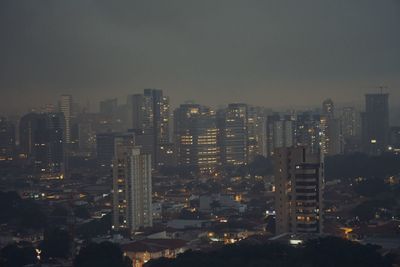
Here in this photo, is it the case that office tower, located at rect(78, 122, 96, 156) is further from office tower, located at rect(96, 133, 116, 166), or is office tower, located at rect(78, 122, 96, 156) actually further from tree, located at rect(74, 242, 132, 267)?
tree, located at rect(74, 242, 132, 267)

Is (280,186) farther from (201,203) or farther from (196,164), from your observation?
(196,164)

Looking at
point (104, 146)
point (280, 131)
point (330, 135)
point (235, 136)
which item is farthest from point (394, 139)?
point (104, 146)

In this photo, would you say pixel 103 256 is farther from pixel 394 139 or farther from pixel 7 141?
pixel 394 139

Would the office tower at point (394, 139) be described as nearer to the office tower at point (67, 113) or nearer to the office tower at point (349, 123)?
the office tower at point (349, 123)

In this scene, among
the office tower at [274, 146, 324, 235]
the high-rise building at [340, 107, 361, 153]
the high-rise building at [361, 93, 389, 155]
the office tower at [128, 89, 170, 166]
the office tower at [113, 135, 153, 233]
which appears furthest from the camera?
the office tower at [128, 89, 170, 166]

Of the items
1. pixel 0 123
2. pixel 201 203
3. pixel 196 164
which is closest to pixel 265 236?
pixel 201 203

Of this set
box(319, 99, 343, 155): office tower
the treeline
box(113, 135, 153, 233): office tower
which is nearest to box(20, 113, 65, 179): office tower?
box(319, 99, 343, 155): office tower
